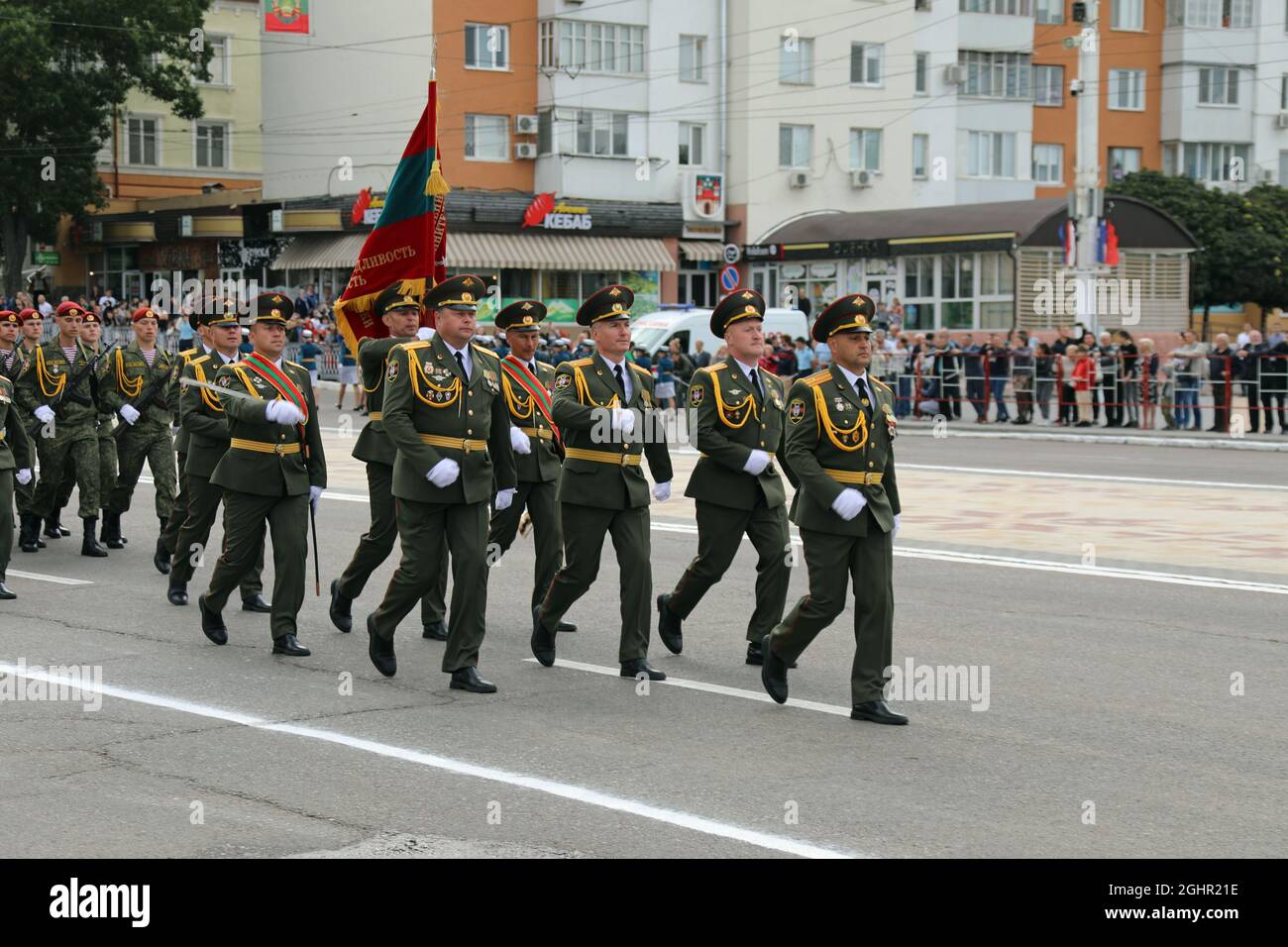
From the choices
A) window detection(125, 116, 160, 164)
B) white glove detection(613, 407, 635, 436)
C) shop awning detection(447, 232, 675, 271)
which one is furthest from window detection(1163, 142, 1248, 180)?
white glove detection(613, 407, 635, 436)

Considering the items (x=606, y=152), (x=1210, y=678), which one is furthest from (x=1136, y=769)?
(x=606, y=152)

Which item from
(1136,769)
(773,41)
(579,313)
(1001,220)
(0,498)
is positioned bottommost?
(1136,769)

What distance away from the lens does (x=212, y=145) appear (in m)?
64.4

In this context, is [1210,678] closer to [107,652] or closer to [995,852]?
[995,852]

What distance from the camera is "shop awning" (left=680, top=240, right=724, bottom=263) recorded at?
179ft

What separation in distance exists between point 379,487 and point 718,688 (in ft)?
9.37

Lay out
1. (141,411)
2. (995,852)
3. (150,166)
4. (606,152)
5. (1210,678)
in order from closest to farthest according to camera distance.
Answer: (995,852) → (1210,678) → (141,411) → (606,152) → (150,166)

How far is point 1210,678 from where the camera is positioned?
9266mm

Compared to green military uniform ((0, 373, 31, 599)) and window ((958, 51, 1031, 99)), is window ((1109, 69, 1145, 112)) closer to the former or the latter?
window ((958, 51, 1031, 99))

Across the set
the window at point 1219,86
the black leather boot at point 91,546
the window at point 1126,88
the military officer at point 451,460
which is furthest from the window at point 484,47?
the military officer at point 451,460

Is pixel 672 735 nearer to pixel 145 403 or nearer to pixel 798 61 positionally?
pixel 145 403

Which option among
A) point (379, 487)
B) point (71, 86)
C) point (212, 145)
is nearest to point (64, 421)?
point (379, 487)

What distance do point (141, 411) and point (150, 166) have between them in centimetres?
5179

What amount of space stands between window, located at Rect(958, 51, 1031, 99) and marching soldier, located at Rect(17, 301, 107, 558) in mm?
51157
